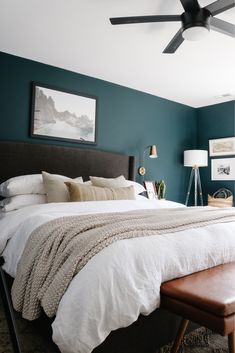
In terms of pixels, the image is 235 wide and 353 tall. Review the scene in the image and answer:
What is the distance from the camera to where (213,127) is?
16.6ft

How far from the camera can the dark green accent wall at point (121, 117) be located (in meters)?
3.23

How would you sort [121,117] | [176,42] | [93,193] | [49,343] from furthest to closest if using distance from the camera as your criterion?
[121,117] < [93,193] < [176,42] < [49,343]

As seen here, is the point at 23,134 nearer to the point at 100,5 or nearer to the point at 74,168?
the point at 74,168

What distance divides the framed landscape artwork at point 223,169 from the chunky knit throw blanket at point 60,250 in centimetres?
327

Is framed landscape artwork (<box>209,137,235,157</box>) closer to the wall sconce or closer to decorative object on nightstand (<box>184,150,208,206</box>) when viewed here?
decorative object on nightstand (<box>184,150,208,206</box>)

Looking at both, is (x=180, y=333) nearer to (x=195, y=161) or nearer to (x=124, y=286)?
(x=124, y=286)

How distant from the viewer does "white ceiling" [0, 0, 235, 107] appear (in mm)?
2373

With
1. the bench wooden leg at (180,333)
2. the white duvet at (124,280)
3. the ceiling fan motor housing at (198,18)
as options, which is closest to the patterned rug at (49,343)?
the bench wooden leg at (180,333)

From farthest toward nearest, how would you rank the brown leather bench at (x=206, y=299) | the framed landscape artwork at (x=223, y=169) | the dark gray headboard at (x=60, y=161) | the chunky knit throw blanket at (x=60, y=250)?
the framed landscape artwork at (x=223, y=169) < the dark gray headboard at (x=60, y=161) < the chunky knit throw blanket at (x=60, y=250) < the brown leather bench at (x=206, y=299)

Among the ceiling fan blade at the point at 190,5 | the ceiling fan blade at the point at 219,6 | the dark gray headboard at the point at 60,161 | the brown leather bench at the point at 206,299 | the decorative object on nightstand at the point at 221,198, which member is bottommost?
the brown leather bench at the point at 206,299

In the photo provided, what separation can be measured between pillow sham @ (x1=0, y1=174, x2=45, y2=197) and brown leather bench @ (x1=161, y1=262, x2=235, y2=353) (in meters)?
1.80

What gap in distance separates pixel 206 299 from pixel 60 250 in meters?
0.74

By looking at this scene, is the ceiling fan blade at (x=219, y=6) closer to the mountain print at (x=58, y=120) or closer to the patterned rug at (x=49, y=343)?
the mountain print at (x=58, y=120)

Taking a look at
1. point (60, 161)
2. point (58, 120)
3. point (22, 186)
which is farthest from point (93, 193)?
point (58, 120)
